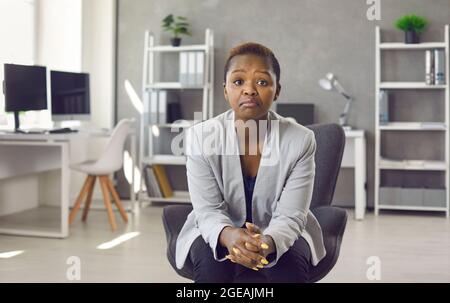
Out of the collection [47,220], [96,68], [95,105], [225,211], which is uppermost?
[96,68]

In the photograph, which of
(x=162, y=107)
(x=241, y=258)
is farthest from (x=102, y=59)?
(x=241, y=258)

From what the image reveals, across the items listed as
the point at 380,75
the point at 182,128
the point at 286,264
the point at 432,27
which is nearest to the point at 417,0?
the point at 432,27

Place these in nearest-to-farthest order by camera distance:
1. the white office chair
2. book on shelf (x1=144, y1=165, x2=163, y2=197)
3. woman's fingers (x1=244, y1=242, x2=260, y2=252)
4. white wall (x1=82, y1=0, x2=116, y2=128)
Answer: woman's fingers (x1=244, y1=242, x2=260, y2=252), the white office chair, book on shelf (x1=144, y1=165, x2=163, y2=197), white wall (x1=82, y1=0, x2=116, y2=128)

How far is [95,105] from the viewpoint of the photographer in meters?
5.58

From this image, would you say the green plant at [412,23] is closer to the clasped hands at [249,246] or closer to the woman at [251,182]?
the woman at [251,182]

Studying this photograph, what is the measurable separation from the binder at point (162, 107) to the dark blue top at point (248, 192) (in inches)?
139

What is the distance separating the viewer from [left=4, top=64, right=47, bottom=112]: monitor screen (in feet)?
13.4

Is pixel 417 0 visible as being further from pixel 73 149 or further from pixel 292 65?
pixel 73 149

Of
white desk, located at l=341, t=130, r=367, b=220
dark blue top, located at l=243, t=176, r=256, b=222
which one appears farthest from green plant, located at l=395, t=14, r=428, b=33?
dark blue top, located at l=243, t=176, r=256, b=222

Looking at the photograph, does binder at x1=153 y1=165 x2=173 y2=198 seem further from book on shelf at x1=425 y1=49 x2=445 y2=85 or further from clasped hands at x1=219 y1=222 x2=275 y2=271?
clasped hands at x1=219 y1=222 x2=275 y2=271

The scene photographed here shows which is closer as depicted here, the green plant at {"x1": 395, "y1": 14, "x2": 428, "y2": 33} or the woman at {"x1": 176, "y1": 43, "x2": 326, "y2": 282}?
the woman at {"x1": 176, "y1": 43, "x2": 326, "y2": 282}

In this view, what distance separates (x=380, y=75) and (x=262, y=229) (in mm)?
3694

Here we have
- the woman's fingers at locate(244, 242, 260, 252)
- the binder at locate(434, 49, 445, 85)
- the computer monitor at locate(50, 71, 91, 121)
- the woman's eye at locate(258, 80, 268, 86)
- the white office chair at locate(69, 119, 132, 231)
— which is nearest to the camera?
the woman's fingers at locate(244, 242, 260, 252)

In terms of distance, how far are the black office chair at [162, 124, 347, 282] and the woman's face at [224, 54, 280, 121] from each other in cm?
46
